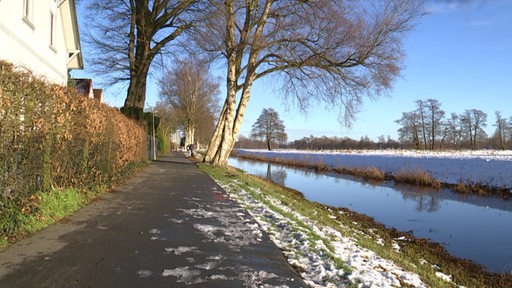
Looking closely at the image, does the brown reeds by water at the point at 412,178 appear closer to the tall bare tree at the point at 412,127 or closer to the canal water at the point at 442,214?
the canal water at the point at 442,214

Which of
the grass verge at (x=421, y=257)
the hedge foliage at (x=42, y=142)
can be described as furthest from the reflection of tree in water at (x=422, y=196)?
the hedge foliage at (x=42, y=142)

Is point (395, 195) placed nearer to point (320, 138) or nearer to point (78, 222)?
point (78, 222)

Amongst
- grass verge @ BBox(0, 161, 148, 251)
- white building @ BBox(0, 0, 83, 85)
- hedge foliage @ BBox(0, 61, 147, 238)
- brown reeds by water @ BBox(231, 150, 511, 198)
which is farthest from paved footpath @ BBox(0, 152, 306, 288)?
brown reeds by water @ BBox(231, 150, 511, 198)

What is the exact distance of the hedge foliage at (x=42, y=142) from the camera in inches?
225

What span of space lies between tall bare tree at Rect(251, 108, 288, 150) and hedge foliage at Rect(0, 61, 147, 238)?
383 feet

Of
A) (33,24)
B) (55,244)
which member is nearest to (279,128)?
(33,24)

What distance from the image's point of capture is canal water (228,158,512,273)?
36.0 ft

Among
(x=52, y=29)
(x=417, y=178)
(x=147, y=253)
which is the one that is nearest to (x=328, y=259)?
(x=147, y=253)

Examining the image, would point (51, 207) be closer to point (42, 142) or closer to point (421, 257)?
point (42, 142)

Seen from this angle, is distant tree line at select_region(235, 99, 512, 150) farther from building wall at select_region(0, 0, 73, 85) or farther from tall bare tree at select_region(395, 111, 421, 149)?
building wall at select_region(0, 0, 73, 85)

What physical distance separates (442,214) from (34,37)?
16.2 m

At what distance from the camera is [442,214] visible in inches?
642

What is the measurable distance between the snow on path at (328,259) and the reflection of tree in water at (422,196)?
10.3 m

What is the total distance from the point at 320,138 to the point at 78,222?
14163cm
